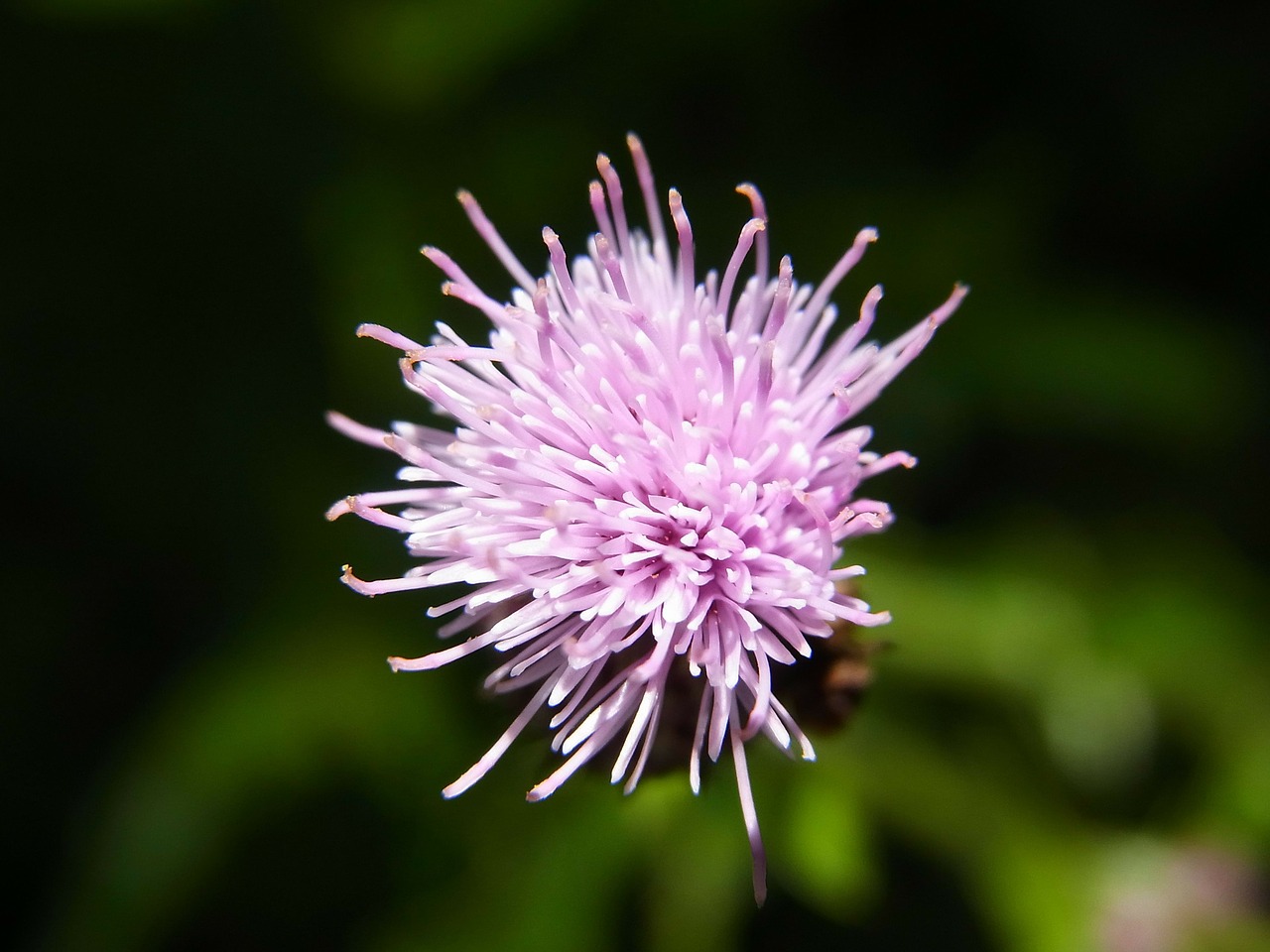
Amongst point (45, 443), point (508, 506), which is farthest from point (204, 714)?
point (508, 506)

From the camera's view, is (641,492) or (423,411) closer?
(641,492)

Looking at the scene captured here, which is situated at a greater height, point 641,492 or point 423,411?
point 423,411

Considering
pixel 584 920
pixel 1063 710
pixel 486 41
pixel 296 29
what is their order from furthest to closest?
1. pixel 296 29
2. pixel 486 41
3. pixel 1063 710
4. pixel 584 920

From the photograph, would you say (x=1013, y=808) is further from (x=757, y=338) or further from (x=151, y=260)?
(x=151, y=260)

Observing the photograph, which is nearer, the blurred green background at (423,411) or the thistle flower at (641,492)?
the thistle flower at (641,492)
